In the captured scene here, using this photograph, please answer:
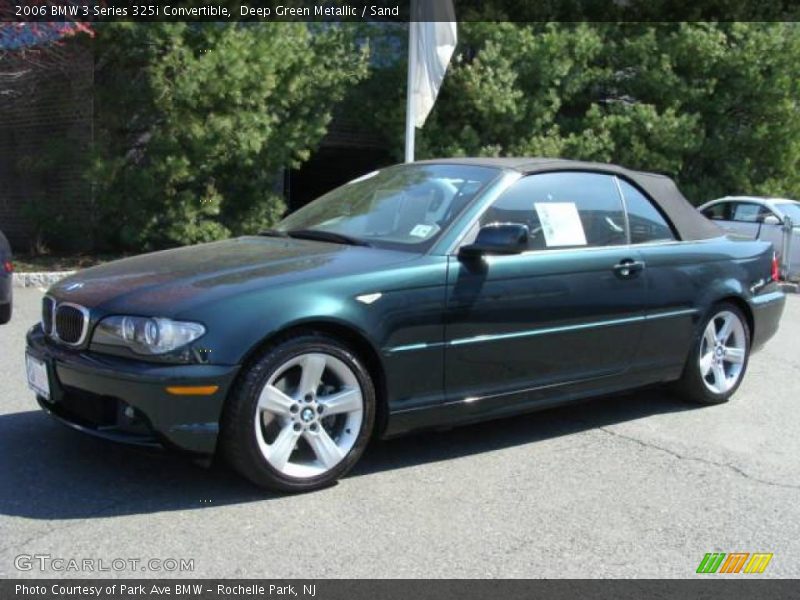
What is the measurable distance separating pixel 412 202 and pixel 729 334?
101 inches

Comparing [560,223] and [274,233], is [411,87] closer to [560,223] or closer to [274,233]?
[274,233]

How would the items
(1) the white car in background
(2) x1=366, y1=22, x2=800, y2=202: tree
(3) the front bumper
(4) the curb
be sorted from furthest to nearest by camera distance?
1. (2) x1=366, y1=22, x2=800, y2=202: tree
2. (1) the white car in background
3. (4) the curb
4. (3) the front bumper

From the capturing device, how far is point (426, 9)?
12484 millimetres

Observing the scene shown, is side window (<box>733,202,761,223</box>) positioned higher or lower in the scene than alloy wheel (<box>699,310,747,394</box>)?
higher

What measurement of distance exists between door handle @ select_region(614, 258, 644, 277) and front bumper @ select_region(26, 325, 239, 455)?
245 cm

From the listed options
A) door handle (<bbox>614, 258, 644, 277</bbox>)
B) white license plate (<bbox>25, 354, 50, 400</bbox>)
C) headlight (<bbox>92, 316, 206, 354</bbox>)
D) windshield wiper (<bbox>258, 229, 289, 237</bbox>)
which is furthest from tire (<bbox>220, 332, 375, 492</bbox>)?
door handle (<bbox>614, 258, 644, 277</bbox>)

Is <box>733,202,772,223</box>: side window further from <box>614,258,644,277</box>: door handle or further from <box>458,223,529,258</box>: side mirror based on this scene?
<box>458,223,529,258</box>: side mirror

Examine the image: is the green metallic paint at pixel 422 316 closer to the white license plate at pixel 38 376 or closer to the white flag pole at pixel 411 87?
the white license plate at pixel 38 376

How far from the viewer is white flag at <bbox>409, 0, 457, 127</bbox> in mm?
12492

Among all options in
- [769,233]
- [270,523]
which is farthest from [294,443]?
[769,233]

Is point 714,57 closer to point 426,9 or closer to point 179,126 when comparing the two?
point 426,9

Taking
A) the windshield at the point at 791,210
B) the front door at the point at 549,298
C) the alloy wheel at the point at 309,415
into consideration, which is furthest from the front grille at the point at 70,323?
the windshield at the point at 791,210

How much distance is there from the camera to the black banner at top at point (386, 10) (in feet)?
33.9

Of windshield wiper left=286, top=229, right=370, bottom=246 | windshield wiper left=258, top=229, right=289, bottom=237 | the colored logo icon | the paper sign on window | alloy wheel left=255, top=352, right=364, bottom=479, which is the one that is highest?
the paper sign on window
